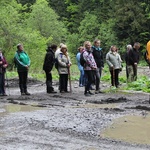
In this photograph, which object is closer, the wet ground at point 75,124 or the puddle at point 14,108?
the wet ground at point 75,124

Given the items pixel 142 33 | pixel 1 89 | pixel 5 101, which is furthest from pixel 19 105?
pixel 142 33

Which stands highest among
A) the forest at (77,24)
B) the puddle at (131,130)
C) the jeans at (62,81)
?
the forest at (77,24)

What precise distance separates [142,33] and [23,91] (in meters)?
36.3

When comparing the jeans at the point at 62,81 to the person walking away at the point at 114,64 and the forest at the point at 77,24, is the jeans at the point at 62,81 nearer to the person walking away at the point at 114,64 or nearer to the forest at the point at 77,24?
the person walking away at the point at 114,64

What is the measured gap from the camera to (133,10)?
156 feet

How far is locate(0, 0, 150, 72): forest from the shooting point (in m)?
31.4

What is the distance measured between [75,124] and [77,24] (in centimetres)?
5800

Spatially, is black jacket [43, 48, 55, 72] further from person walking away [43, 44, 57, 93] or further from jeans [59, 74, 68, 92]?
jeans [59, 74, 68, 92]

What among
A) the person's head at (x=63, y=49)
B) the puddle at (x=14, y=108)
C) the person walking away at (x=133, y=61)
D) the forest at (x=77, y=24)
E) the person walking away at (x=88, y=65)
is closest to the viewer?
the puddle at (x=14, y=108)

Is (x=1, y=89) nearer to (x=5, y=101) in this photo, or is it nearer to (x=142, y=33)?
(x=5, y=101)

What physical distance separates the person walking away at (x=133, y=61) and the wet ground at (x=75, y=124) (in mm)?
3959

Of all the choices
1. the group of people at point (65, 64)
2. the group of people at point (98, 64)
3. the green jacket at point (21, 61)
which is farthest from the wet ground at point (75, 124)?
the green jacket at point (21, 61)

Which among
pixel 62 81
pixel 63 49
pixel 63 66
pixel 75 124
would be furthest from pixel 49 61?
pixel 75 124

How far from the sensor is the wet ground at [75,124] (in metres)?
5.84
